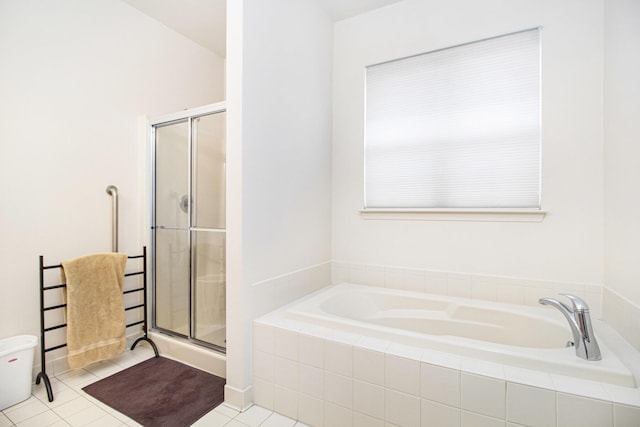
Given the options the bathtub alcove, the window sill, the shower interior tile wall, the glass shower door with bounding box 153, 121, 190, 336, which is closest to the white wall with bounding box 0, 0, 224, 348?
the glass shower door with bounding box 153, 121, 190, 336

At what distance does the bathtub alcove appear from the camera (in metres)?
1.09

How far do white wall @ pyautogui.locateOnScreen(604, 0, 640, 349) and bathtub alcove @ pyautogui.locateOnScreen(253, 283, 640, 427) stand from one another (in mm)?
191

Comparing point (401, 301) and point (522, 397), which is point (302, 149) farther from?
point (522, 397)

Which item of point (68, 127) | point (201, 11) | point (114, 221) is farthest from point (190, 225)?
point (201, 11)

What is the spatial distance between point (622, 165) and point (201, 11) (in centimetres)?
305

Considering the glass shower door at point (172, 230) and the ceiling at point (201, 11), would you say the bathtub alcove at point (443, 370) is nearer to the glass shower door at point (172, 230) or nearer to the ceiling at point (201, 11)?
the glass shower door at point (172, 230)

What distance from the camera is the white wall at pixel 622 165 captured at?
1401mm

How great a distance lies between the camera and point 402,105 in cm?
236

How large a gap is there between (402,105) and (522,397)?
6.47 feet

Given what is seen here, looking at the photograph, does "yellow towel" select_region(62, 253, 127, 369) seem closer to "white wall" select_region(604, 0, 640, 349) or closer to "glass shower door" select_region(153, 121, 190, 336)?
"glass shower door" select_region(153, 121, 190, 336)

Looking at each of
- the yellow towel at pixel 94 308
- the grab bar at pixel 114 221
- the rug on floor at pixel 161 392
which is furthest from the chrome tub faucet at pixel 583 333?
the grab bar at pixel 114 221

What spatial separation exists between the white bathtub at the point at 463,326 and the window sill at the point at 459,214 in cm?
55

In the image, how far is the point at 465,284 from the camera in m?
2.09

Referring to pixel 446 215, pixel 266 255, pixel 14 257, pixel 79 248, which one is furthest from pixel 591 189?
pixel 14 257
